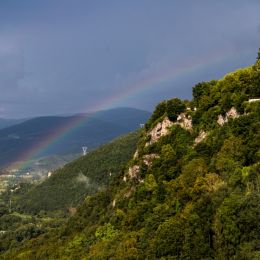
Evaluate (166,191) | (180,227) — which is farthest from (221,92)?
(180,227)

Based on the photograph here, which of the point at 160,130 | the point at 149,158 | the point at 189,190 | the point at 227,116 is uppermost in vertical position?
the point at 227,116

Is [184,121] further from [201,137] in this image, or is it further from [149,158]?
[149,158]

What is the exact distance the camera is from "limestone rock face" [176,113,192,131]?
64.4 meters

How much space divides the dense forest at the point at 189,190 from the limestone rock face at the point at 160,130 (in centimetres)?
3

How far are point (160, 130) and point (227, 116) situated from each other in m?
12.1

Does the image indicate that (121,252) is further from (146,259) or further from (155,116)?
(155,116)

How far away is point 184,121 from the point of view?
6600cm

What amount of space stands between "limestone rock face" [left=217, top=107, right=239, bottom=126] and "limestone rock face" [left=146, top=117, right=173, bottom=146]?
906 centimetres

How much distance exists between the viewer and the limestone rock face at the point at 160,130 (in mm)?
67125

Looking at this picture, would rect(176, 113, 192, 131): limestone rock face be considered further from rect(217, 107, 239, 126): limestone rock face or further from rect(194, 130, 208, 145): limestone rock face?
A: rect(217, 107, 239, 126): limestone rock face

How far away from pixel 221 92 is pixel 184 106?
277 inches

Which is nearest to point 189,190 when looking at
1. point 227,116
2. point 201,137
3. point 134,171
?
point 201,137

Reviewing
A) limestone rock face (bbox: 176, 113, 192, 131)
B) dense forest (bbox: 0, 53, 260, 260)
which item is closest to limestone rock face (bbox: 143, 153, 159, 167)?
dense forest (bbox: 0, 53, 260, 260)

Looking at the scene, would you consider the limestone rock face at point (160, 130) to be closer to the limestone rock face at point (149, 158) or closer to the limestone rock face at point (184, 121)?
the limestone rock face at point (184, 121)
